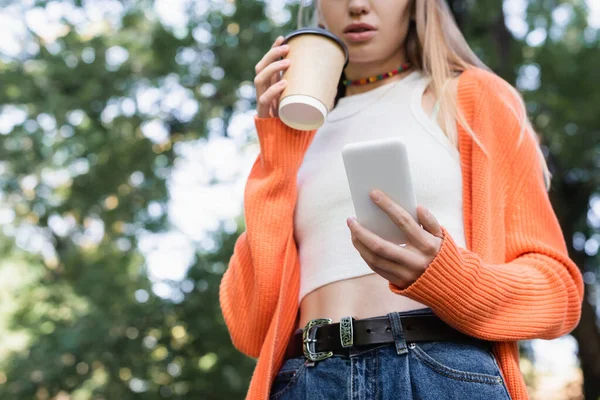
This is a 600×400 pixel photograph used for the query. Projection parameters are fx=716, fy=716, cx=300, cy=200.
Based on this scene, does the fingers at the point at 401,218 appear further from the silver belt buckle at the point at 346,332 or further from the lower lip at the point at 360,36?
the lower lip at the point at 360,36

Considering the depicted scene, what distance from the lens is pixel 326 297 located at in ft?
4.99

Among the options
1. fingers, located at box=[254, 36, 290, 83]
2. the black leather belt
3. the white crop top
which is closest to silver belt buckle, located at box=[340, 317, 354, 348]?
the black leather belt

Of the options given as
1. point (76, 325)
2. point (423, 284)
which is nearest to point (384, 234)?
point (423, 284)

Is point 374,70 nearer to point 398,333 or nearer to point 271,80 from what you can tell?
point 271,80

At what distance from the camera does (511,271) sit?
139 centimetres

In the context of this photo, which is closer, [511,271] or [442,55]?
[511,271]

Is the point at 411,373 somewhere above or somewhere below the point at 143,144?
above

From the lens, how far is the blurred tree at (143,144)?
4.98 metres

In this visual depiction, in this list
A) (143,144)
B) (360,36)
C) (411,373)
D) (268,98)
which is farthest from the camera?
(143,144)

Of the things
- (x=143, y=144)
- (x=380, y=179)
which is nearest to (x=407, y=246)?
(x=380, y=179)

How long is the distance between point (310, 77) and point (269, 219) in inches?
13.5

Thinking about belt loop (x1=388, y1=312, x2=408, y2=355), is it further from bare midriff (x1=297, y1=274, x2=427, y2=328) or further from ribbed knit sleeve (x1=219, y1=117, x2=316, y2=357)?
ribbed knit sleeve (x1=219, y1=117, x2=316, y2=357)

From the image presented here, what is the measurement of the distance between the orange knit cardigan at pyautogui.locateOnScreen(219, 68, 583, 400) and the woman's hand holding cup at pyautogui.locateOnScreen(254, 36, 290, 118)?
0.04 metres

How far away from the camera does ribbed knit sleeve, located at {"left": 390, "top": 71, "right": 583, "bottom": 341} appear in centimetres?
126
